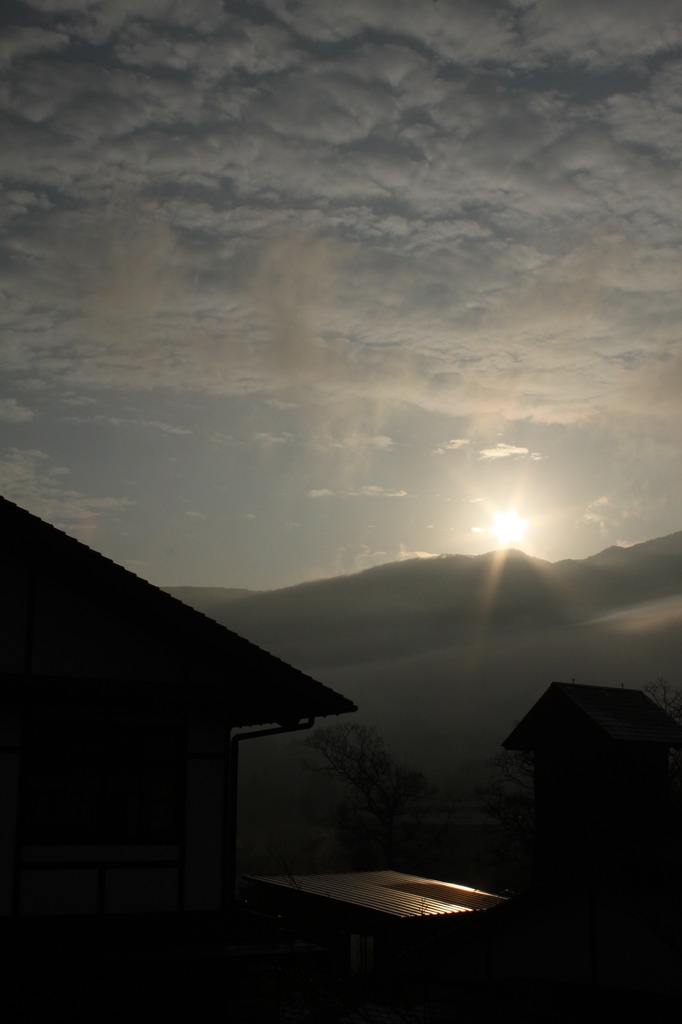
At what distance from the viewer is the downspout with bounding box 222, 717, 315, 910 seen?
1304 cm

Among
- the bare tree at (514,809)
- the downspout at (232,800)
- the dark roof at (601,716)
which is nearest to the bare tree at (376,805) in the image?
the bare tree at (514,809)

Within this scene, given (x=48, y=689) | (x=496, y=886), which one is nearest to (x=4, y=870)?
(x=48, y=689)

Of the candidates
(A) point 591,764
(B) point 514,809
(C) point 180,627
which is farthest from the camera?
(B) point 514,809

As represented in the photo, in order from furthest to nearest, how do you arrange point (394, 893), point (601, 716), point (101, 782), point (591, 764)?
point (394, 893) → point (601, 716) → point (591, 764) → point (101, 782)

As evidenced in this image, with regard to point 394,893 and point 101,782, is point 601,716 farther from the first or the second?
point 101,782

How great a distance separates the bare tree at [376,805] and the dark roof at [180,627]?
1959 inches

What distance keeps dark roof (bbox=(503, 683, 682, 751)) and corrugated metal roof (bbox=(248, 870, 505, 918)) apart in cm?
623

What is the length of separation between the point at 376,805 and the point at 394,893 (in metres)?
25.6

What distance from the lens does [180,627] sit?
1312 cm

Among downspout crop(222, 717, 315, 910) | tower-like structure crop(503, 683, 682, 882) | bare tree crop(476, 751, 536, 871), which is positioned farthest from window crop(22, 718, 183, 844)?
bare tree crop(476, 751, 536, 871)

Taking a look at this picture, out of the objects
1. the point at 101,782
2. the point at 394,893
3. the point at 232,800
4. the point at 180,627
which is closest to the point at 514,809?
the point at 394,893

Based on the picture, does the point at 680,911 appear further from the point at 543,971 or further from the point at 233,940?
the point at 233,940

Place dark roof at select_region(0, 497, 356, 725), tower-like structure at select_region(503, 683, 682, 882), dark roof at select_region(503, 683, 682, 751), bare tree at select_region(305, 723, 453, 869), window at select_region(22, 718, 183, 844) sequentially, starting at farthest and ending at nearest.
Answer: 1. bare tree at select_region(305, 723, 453, 869)
2. dark roof at select_region(503, 683, 682, 751)
3. tower-like structure at select_region(503, 683, 682, 882)
4. dark roof at select_region(0, 497, 356, 725)
5. window at select_region(22, 718, 183, 844)

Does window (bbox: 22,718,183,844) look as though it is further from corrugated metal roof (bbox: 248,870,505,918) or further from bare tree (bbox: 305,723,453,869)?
bare tree (bbox: 305,723,453,869)
